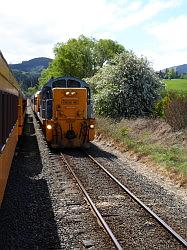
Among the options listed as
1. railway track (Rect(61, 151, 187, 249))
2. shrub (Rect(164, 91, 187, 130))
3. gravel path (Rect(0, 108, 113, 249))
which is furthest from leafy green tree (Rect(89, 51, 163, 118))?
railway track (Rect(61, 151, 187, 249))

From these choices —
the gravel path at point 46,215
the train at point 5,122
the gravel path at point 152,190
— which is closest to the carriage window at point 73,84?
the gravel path at point 152,190

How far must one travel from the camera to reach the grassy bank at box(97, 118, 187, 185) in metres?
15.6

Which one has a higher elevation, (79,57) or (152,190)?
(79,57)

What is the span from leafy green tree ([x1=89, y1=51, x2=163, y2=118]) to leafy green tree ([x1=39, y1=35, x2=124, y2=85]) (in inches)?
1313

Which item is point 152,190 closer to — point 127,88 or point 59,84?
point 59,84

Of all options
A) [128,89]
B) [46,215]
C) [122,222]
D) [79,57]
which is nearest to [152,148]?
[46,215]

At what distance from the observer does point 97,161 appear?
1736 centimetres

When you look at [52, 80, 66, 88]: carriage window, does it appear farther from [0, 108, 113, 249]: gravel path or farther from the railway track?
the railway track

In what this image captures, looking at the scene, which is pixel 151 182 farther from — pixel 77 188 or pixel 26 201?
pixel 26 201

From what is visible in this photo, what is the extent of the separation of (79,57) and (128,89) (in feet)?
126

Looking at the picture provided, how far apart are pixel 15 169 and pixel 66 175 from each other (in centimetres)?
214

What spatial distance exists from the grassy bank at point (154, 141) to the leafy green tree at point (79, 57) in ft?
129

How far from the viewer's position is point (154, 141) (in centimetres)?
2227

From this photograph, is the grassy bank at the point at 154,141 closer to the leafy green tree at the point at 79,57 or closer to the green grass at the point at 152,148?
the green grass at the point at 152,148
